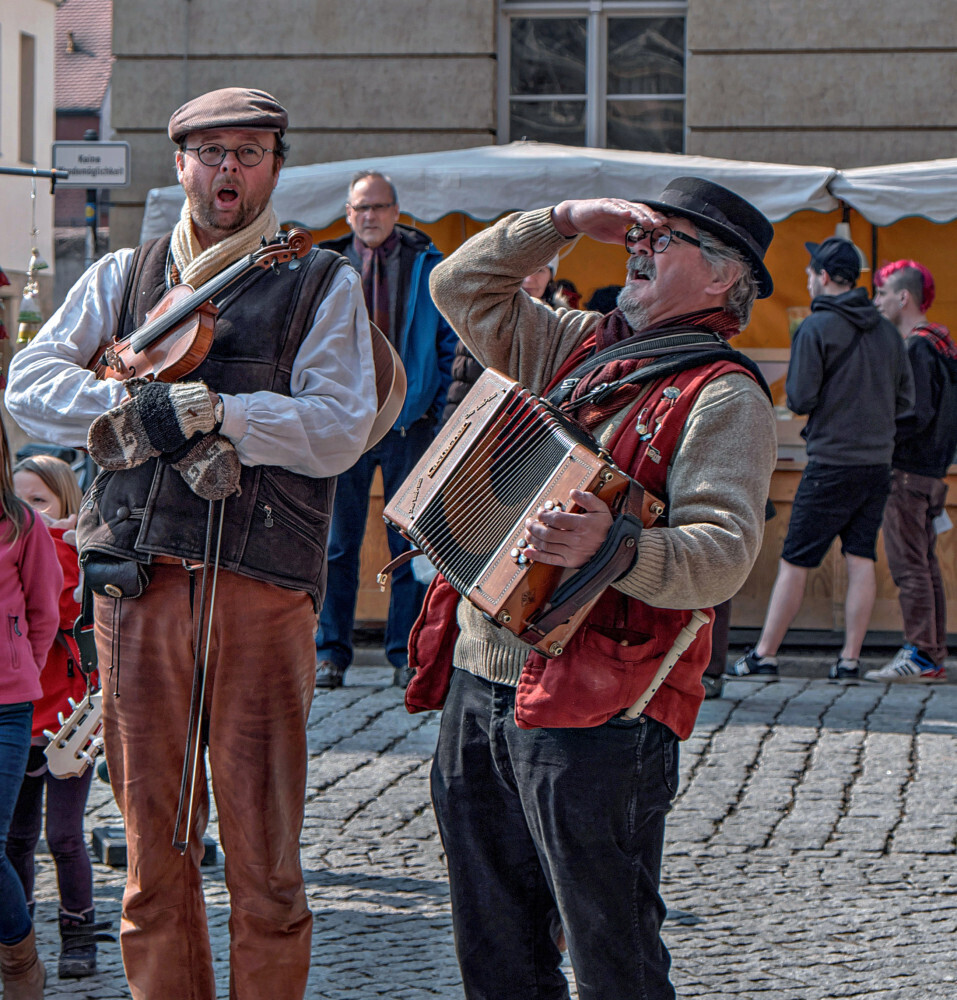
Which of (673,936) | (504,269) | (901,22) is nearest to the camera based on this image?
(504,269)

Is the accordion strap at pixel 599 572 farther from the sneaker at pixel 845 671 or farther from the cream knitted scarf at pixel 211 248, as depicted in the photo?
the sneaker at pixel 845 671

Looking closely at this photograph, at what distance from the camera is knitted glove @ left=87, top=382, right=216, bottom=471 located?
3.29 meters

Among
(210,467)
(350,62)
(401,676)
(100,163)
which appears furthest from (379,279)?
(210,467)

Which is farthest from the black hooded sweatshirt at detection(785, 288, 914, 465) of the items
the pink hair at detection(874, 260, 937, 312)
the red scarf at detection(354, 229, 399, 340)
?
the red scarf at detection(354, 229, 399, 340)

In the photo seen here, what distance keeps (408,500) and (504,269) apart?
61 centimetres

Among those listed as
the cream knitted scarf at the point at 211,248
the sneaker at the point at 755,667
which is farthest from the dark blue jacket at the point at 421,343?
Answer: the cream knitted scarf at the point at 211,248

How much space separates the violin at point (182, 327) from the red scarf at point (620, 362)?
78 cm

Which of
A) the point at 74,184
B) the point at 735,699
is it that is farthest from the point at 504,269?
the point at 74,184

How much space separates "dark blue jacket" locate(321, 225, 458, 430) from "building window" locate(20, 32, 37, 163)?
83.7ft

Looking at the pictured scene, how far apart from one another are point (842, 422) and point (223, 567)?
5.27 metres

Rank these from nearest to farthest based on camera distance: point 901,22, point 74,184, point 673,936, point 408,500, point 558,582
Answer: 1. point 558,582
2. point 408,500
3. point 673,936
4. point 74,184
5. point 901,22

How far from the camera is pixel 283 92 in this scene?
1065 centimetres

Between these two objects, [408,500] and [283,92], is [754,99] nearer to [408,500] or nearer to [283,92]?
[283,92]

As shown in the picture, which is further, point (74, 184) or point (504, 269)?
point (74, 184)
